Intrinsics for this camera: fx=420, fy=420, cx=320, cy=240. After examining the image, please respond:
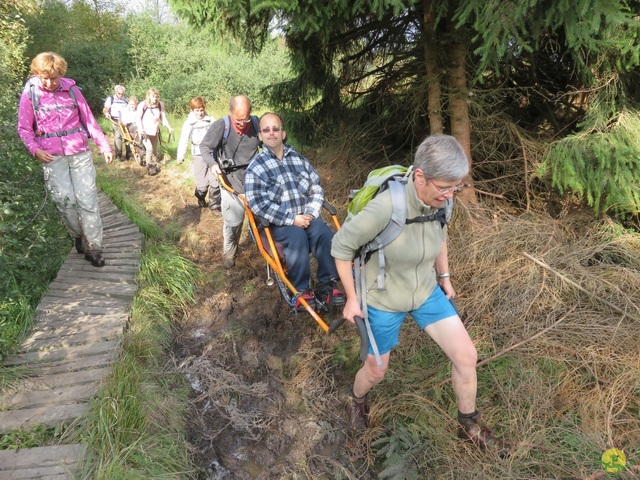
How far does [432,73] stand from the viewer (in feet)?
15.4

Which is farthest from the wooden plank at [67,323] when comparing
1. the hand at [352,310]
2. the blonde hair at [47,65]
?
the hand at [352,310]

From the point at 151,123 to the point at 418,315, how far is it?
7.76 m

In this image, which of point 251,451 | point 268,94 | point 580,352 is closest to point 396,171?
point 580,352

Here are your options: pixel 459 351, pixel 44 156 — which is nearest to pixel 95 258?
pixel 44 156

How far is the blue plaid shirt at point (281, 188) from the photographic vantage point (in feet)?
12.2

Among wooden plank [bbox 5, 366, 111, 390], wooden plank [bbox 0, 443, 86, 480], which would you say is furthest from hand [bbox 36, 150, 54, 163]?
wooden plank [bbox 0, 443, 86, 480]

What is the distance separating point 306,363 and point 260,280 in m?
1.52

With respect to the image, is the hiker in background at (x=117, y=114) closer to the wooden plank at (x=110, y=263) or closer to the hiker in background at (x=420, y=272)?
the wooden plank at (x=110, y=263)

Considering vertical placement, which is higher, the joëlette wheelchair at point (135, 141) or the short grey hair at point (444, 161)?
the joëlette wheelchair at point (135, 141)

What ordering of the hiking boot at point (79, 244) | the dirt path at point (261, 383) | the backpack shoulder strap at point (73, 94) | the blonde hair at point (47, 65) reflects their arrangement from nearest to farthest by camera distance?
the dirt path at point (261, 383)
the blonde hair at point (47, 65)
the backpack shoulder strap at point (73, 94)
the hiking boot at point (79, 244)

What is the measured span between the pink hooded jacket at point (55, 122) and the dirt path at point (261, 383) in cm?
198

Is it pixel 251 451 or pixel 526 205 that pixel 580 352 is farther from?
pixel 251 451

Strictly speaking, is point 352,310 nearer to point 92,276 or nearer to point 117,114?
point 92,276

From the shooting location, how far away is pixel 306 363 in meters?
Answer: 3.67
